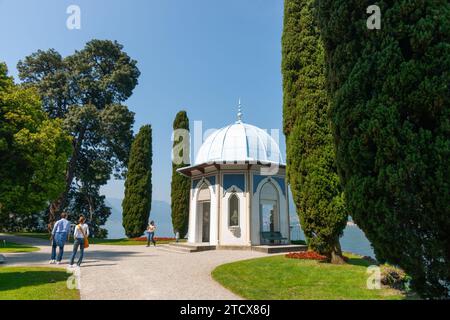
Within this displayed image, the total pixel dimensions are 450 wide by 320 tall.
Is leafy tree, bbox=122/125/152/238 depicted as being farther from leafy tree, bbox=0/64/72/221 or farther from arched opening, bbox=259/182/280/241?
arched opening, bbox=259/182/280/241

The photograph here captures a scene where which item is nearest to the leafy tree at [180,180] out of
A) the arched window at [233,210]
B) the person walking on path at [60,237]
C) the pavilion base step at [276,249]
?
the arched window at [233,210]

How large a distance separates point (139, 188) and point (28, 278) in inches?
824

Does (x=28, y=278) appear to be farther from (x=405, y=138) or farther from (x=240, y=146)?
(x=240, y=146)

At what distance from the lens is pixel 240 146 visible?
20.1 metres

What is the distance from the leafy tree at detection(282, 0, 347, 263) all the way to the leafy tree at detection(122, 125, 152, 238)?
19.3 metres

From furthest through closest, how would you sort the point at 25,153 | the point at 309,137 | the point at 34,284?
1. the point at 25,153
2. the point at 309,137
3. the point at 34,284

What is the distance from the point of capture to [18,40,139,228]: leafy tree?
107 ft

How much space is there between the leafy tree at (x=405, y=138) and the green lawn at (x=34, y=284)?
6.43 m

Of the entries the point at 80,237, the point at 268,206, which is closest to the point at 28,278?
the point at 80,237

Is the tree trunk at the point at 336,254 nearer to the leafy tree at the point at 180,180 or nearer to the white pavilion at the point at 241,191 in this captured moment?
the white pavilion at the point at 241,191

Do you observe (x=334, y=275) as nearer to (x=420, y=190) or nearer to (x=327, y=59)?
(x=420, y=190)

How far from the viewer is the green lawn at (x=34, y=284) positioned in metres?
6.34

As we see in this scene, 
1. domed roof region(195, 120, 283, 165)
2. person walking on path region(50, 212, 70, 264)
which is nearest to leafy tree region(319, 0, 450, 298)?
person walking on path region(50, 212, 70, 264)

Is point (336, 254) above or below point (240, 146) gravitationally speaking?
below
